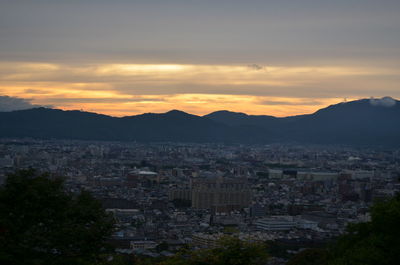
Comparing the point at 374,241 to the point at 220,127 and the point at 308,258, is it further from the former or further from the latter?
the point at 220,127

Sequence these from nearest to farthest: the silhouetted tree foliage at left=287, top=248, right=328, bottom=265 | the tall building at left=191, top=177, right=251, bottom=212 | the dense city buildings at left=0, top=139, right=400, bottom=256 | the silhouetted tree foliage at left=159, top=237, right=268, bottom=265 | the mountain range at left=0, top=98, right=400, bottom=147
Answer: the silhouetted tree foliage at left=159, top=237, right=268, bottom=265 < the silhouetted tree foliage at left=287, top=248, right=328, bottom=265 < the dense city buildings at left=0, top=139, right=400, bottom=256 < the tall building at left=191, top=177, right=251, bottom=212 < the mountain range at left=0, top=98, right=400, bottom=147

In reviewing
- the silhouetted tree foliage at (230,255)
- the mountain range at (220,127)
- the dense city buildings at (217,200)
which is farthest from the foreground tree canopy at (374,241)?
the mountain range at (220,127)

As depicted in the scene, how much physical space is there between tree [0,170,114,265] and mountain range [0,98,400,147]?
11832 cm

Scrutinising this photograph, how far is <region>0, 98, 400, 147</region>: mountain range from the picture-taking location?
5541 inches

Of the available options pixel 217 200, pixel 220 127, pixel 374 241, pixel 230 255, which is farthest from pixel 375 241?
pixel 220 127

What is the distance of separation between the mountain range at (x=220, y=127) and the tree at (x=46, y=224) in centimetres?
11832

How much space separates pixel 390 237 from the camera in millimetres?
11016

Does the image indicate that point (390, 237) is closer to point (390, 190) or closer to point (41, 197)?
point (41, 197)

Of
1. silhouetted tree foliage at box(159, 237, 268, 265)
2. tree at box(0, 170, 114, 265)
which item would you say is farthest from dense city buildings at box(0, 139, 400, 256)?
tree at box(0, 170, 114, 265)

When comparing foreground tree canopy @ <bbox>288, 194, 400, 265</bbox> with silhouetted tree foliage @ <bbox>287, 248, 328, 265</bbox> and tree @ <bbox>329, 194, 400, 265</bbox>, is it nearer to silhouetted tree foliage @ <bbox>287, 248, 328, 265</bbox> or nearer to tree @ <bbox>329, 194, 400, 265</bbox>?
tree @ <bbox>329, 194, 400, 265</bbox>

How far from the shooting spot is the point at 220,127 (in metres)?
165

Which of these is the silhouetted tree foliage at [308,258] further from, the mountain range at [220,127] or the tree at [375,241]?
the mountain range at [220,127]

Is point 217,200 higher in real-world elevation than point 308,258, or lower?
lower

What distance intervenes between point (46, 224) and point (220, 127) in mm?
156352
